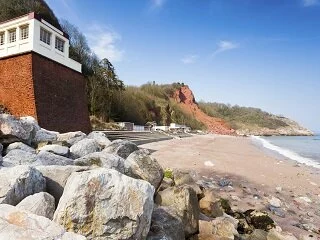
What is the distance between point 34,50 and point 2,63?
6.55 ft

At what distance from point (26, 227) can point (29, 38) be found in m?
12.4

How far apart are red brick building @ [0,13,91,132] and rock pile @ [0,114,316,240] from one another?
7.31 meters

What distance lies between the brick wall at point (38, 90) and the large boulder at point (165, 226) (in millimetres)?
9701

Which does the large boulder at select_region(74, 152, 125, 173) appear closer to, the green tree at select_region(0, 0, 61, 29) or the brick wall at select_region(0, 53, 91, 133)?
the brick wall at select_region(0, 53, 91, 133)

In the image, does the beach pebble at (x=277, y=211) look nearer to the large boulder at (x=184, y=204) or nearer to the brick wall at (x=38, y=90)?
the large boulder at (x=184, y=204)

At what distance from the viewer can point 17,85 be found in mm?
12641

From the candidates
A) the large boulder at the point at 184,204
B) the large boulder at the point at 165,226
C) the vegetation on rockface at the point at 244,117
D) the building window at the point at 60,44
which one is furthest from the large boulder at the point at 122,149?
the vegetation on rockface at the point at 244,117

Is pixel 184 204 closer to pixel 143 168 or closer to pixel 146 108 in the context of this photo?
pixel 143 168

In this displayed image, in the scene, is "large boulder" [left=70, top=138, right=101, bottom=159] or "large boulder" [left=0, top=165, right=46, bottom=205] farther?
"large boulder" [left=70, top=138, right=101, bottom=159]

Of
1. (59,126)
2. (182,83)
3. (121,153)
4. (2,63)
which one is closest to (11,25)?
(2,63)

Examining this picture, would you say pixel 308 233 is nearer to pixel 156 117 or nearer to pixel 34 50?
pixel 34 50

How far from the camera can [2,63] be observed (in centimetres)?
1325

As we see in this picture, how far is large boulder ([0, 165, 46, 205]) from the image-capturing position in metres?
3.06

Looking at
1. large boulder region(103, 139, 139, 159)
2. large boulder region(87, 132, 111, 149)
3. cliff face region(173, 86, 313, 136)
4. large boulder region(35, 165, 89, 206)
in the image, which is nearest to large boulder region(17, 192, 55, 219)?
large boulder region(35, 165, 89, 206)
